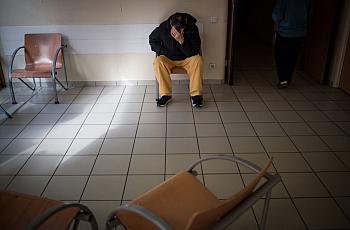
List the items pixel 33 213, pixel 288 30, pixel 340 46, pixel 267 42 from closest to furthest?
pixel 33 213 → pixel 288 30 → pixel 340 46 → pixel 267 42

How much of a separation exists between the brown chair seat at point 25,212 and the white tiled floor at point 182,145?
63cm

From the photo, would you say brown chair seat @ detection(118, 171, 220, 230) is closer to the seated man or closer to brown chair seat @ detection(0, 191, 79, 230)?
brown chair seat @ detection(0, 191, 79, 230)

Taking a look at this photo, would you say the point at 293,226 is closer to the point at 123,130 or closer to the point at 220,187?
the point at 220,187

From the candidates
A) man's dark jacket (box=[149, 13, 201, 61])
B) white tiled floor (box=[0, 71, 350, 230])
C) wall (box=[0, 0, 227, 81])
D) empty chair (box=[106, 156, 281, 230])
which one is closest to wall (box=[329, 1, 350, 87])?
white tiled floor (box=[0, 71, 350, 230])

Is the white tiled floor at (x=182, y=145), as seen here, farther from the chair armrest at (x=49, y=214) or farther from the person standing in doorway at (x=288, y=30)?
the chair armrest at (x=49, y=214)

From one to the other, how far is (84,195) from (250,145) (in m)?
1.45

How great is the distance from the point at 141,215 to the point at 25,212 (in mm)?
557

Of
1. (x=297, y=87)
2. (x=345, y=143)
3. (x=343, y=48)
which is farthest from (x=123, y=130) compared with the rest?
(x=343, y=48)

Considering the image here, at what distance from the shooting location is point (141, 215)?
1.14 meters

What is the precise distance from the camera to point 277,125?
10.0ft

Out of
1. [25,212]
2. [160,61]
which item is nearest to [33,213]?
[25,212]

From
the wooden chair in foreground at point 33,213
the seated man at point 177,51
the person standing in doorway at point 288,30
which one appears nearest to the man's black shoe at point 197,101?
the seated man at point 177,51

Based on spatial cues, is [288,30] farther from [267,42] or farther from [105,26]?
[267,42]

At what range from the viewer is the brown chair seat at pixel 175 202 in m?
1.32
